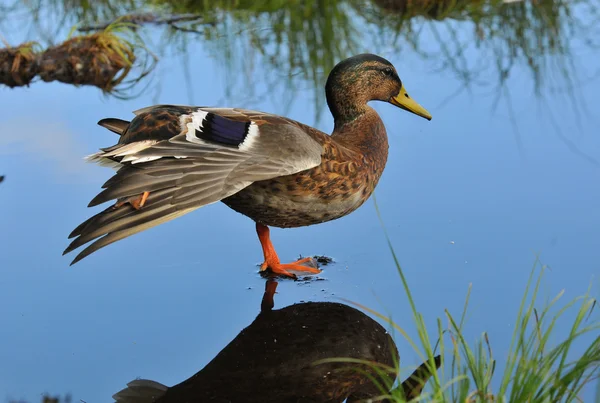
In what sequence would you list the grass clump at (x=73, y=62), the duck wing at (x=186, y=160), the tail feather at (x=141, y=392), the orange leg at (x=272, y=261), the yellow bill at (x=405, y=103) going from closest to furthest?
the tail feather at (x=141, y=392) → the duck wing at (x=186, y=160) → the orange leg at (x=272, y=261) → the yellow bill at (x=405, y=103) → the grass clump at (x=73, y=62)

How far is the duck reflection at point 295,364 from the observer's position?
10.2ft

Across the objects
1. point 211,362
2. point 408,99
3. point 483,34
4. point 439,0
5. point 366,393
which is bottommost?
point 366,393

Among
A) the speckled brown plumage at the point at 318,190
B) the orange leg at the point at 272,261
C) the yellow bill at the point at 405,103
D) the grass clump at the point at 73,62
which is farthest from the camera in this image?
the grass clump at the point at 73,62

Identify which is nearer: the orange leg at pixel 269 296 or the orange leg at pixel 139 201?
the orange leg at pixel 139 201

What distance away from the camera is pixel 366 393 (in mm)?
3115

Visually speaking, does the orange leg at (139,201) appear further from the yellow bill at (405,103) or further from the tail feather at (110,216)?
the yellow bill at (405,103)

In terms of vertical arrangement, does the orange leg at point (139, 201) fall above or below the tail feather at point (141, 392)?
above

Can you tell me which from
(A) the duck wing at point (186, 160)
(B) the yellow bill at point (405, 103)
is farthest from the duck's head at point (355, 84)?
(A) the duck wing at point (186, 160)

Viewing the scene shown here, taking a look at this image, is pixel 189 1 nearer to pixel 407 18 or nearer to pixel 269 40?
pixel 269 40

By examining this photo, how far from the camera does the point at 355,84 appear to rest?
4.38 meters

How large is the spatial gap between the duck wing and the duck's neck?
327 millimetres

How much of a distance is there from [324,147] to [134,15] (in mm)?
3884

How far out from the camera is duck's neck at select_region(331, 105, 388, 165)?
13.8 feet

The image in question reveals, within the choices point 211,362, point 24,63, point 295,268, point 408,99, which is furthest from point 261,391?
point 24,63
